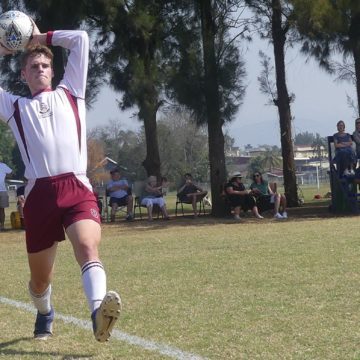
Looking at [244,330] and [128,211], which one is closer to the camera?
[244,330]

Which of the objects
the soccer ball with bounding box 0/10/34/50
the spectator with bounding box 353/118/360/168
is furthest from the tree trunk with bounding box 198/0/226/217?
the soccer ball with bounding box 0/10/34/50

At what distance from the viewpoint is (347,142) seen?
722 inches

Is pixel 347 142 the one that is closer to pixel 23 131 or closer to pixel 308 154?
pixel 23 131

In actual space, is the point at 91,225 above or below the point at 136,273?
above

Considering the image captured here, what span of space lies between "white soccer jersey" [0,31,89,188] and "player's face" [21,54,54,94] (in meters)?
0.05

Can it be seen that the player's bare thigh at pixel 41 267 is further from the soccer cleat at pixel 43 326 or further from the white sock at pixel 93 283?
the white sock at pixel 93 283

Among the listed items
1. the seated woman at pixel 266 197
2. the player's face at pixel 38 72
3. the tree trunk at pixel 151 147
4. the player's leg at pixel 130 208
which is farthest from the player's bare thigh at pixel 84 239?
the tree trunk at pixel 151 147

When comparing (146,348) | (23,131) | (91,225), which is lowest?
(146,348)

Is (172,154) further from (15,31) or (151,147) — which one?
(15,31)

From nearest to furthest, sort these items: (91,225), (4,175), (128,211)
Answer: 1. (91,225)
2. (4,175)
3. (128,211)

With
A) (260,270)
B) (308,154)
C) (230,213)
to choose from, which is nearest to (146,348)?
(260,270)

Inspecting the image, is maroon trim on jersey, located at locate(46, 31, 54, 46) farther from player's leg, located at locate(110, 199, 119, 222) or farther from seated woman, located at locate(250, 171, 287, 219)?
player's leg, located at locate(110, 199, 119, 222)

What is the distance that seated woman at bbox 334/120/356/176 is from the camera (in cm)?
1834

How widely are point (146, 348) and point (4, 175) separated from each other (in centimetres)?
1377
